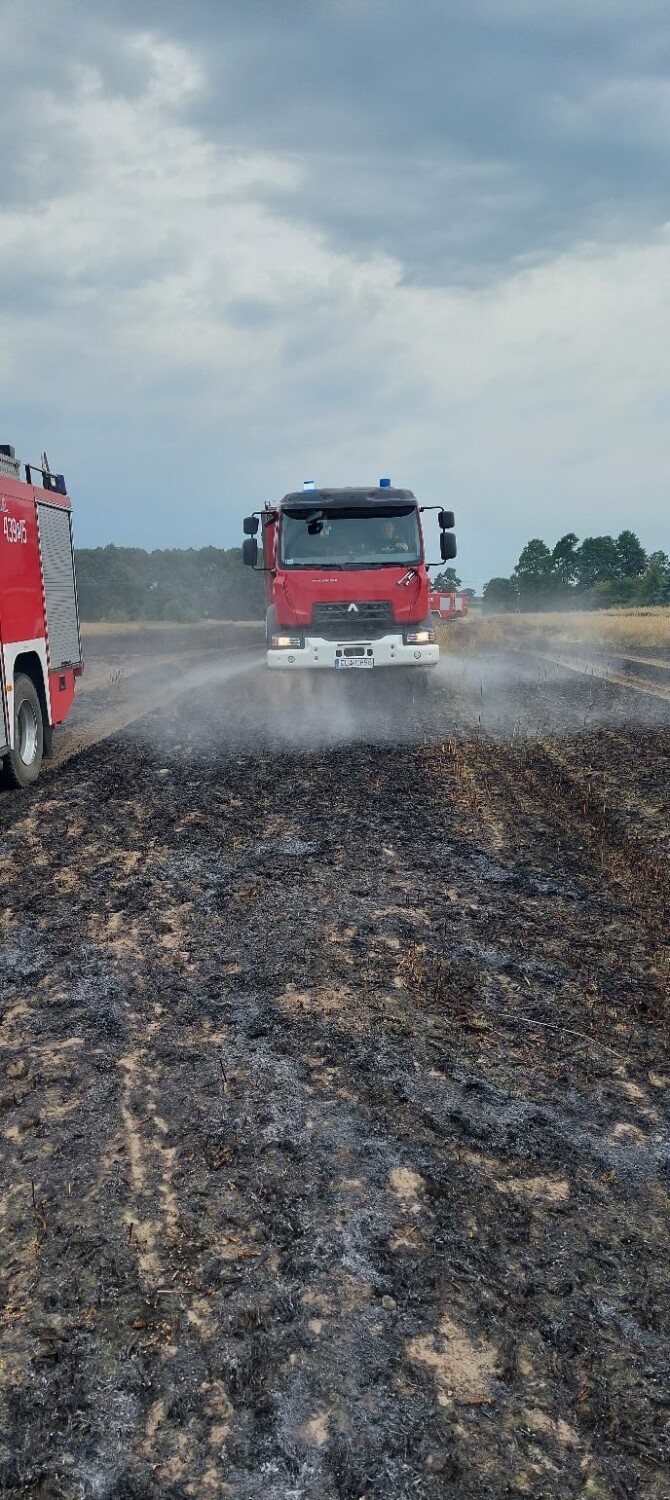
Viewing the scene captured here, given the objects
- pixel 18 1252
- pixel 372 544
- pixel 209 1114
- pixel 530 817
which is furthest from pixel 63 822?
pixel 372 544

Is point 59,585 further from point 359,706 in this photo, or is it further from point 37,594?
point 359,706

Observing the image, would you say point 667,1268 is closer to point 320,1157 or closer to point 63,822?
point 320,1157

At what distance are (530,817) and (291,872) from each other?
8.33 ft

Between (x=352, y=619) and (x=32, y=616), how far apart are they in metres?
5.10

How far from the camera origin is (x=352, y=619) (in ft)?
45.3

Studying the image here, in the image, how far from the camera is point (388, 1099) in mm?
3549

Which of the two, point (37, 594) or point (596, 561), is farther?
point (596, 561)

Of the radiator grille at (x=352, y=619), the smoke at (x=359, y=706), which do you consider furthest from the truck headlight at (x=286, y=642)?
the smoke at (x=359, y=706)

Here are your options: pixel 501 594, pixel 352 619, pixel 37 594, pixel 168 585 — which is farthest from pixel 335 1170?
pixel 501 594

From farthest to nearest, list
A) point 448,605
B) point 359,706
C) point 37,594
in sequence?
point 448,605 < point 359,706 < point 37,594

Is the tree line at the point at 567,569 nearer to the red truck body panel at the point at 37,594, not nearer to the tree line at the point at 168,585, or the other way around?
the tree line at the point at 168,585

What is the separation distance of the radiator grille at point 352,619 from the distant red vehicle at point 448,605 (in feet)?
89.1

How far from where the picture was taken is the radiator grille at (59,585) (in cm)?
1086

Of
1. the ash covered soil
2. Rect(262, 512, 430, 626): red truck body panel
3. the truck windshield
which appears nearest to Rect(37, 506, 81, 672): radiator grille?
Rect(262, 512, 430, 626): red truck body panel
